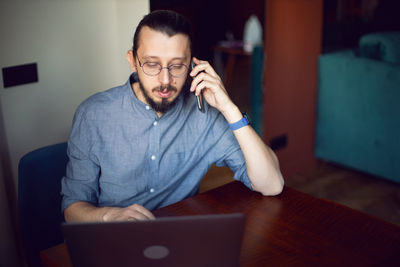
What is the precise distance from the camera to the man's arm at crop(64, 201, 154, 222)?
123cm

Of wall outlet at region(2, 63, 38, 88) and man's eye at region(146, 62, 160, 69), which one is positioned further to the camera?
wall outlet at region(2, 63, 38, 88)

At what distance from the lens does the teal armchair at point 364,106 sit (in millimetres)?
3041

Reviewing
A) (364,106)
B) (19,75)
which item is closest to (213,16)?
(364,106)

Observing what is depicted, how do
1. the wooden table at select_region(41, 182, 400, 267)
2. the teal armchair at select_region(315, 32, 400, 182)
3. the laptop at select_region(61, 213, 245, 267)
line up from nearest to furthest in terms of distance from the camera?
1. the laptop at select_region(61, 213, 245, 267)
2. the wooden table at select_region(41, 182, 400, 267)
3. the teal armchair at select_region(315, 32, 400, 182)

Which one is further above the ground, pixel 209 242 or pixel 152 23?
pixel 152 23

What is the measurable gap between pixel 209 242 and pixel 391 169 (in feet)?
8.40

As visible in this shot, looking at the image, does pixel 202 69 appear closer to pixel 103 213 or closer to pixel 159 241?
pixel 103 213

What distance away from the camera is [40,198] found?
1.46 m

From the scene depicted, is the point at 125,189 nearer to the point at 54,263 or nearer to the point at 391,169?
the point at 54,263

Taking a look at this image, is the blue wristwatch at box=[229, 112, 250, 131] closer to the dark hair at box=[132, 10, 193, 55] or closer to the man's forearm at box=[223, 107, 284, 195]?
the man's forearm at box=[223, 107, 284, 195]

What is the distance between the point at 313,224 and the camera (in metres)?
1.30

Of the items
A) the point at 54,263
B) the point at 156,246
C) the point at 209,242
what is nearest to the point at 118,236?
the point at 156,246

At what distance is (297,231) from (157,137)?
61 centimetres

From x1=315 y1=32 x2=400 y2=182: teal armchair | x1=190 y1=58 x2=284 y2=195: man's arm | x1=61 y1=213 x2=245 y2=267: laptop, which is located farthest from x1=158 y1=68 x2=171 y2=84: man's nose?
x1=315 y1=32 x2=400 y2=182: teal armchair
